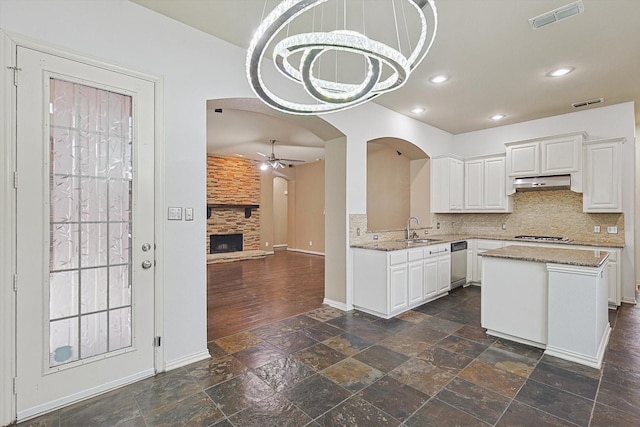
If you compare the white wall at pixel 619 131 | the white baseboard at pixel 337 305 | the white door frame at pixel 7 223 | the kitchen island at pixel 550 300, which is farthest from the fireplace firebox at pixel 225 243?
the white wall at pixel 619 131

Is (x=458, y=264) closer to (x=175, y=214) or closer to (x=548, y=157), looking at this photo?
(x=548, y=157)

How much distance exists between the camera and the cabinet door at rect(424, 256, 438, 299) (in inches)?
172

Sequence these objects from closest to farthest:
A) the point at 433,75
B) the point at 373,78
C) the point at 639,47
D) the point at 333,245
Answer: the point at 373,78 → the point at 639,47 → the point at 433,75 → the point at 333,245

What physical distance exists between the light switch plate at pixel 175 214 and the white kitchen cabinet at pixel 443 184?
456cm

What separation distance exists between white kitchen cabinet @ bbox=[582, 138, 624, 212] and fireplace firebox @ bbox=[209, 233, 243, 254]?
26.3 ft

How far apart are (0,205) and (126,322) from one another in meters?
1.14

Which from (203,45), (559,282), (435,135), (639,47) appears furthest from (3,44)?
(435,135)

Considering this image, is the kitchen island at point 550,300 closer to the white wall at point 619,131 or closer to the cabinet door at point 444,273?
the cabinet door at point 444,273

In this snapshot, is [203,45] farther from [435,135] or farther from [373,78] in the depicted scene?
[435,135]

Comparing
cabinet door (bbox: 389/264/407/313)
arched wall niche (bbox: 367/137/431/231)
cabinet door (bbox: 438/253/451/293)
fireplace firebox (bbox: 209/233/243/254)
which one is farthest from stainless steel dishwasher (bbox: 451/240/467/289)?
fireplace firebox (bbox: 209/233/243/254)

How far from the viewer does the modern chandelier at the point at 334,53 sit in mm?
1391

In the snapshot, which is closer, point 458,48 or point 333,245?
point 458,48

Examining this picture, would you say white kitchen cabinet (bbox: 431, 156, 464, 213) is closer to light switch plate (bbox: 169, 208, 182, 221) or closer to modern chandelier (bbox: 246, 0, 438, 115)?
modern chandelier (bbox: 246, 0, 438, 115)

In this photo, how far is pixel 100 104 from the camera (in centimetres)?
229
